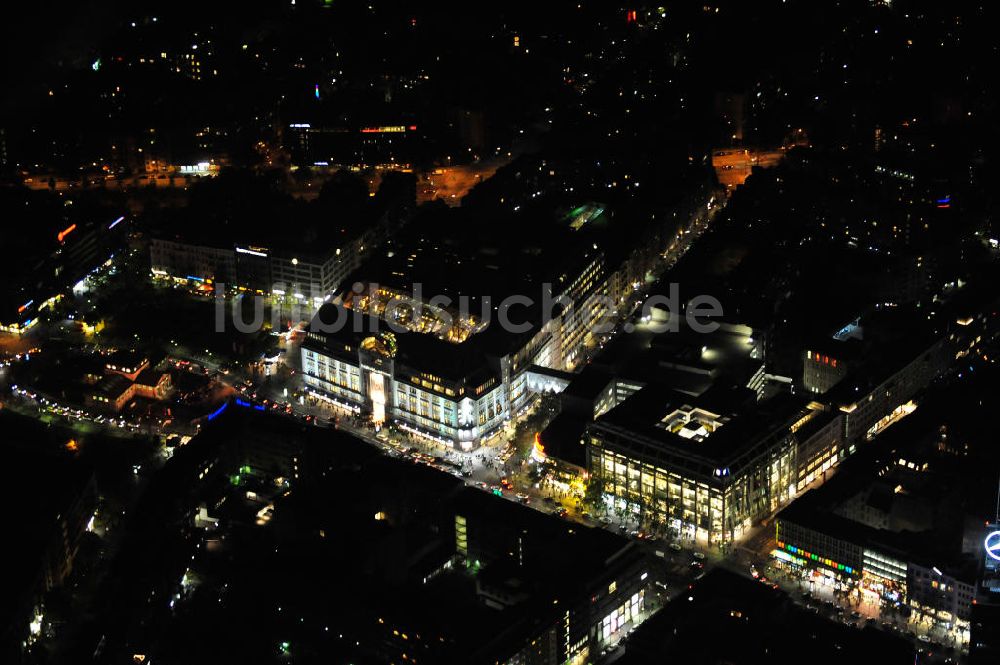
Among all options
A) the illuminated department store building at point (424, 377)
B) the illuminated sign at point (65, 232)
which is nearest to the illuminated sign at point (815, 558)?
the illuminated department store building at point (424, 377)

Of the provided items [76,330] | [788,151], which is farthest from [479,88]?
[76,330]

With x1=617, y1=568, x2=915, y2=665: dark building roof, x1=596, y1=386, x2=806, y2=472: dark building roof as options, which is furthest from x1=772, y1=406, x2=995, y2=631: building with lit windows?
x1=617, y1=568, x2=915, y2=665: dark building roof

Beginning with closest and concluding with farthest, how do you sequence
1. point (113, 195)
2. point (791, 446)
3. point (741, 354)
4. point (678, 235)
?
point (791, 446) < point (741, 354) < point (678, 235) < point (113, 195)

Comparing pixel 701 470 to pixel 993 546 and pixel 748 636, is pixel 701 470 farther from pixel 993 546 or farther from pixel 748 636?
pixel 993 546

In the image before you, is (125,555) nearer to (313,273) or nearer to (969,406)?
(313,273)

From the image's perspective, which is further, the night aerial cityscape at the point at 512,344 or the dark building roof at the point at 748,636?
the night aerial cityscape at the point at 512,344

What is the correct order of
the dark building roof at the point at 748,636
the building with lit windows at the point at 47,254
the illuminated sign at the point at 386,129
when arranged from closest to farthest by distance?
the dark building roof at the point at 748,636, the building with lit windows at the point at 47,254, the illuminated sign at the point at 386,129

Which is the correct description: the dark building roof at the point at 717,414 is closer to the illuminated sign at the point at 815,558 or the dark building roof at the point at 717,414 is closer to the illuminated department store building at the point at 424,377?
the illuminated sign at the point at 815,558
